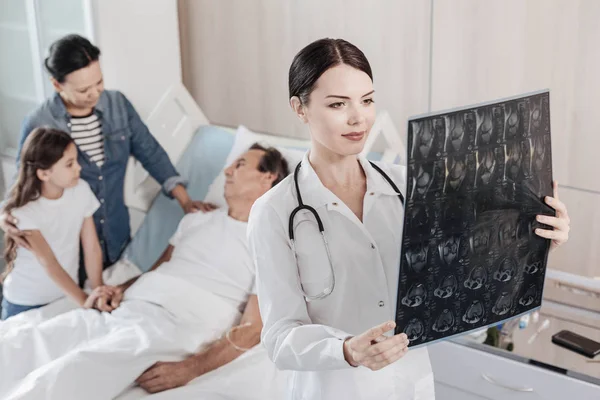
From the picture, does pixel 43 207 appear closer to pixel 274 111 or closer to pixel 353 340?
pixel 274 111

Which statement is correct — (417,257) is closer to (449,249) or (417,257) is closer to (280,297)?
(449,249)

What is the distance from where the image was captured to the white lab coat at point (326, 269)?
4.33 ft

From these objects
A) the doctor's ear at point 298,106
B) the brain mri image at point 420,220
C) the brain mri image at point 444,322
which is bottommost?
the brain mri image at point 444,322

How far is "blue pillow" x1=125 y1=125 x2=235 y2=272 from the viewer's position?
281cm

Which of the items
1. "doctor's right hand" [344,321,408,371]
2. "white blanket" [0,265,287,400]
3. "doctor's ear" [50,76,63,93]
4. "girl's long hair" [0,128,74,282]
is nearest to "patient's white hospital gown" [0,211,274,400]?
"white blanket" [0,265,287,400]

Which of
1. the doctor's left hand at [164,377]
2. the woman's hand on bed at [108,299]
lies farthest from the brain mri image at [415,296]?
the woman's hand on bed at [108,299]

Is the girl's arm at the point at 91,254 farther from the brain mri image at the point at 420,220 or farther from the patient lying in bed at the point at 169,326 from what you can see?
the brain mri image at the point at 420,220

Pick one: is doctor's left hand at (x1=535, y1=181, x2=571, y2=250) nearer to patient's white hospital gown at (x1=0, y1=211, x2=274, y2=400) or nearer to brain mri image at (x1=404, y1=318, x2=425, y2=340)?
brain mri image at (x1=404, y1=318, x2=425, y2=340)

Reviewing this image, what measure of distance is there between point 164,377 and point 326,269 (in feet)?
2.89

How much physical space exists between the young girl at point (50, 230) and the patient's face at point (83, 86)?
15cm

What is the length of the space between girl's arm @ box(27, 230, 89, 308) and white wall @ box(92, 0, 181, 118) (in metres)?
0.83

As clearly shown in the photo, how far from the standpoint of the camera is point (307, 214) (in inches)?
53.0

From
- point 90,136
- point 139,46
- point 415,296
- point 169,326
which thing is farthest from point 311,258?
point 139,46

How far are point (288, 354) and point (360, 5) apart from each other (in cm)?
179
